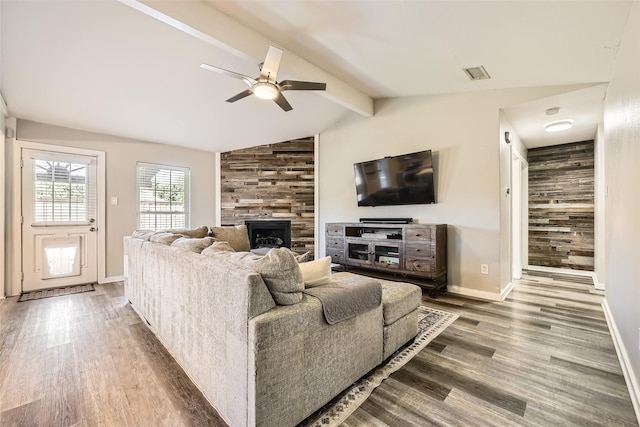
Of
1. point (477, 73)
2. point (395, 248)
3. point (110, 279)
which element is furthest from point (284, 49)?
point (110, 279)

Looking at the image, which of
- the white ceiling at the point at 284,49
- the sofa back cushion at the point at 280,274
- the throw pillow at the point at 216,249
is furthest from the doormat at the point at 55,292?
the sofa back cushion at the point at 280,274

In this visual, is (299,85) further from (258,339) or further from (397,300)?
(258,339)

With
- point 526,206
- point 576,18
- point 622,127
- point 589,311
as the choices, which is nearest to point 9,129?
point 576,18

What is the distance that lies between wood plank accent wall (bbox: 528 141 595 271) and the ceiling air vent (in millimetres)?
3307

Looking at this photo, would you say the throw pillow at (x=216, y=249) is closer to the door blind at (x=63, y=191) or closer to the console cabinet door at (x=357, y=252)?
the console cabinet door at (x=357, y=252)

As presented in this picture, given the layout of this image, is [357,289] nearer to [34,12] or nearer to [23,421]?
[23,421]

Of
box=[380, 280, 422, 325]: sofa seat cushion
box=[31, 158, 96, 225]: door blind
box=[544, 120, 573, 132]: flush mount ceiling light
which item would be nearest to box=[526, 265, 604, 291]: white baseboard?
box=[544, 120, 573, 132]: flush mount ceiling light

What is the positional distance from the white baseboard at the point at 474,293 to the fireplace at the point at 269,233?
3002 millimetres

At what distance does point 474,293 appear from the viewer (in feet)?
11.7

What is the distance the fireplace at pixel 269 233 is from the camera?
550cm

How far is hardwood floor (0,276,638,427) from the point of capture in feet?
4.86

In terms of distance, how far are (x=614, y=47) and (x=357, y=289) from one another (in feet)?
9.55

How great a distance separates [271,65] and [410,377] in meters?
2.64

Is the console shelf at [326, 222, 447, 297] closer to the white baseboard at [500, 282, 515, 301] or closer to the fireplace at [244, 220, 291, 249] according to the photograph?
the white baseboard at [500, 282, 515, 301]
